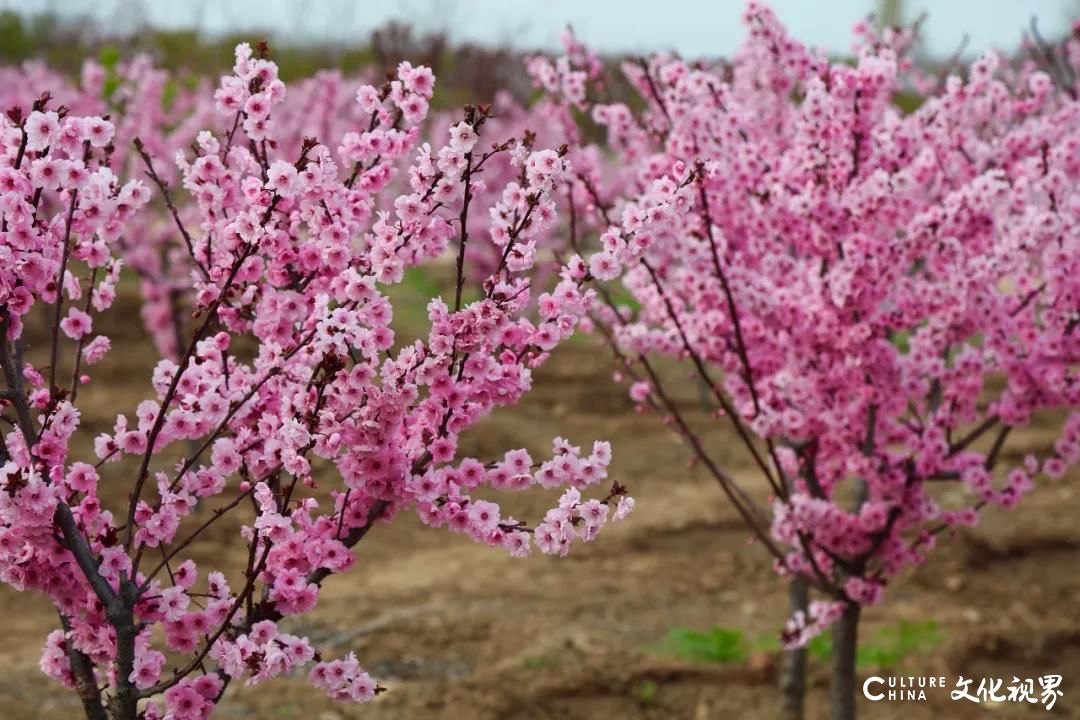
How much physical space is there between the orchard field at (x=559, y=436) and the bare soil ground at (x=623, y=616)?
0.09 ft

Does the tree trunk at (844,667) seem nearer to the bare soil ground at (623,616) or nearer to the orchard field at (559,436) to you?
the orchard field at (559,436)

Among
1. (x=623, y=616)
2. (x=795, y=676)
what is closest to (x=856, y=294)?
(x=795, y=676)

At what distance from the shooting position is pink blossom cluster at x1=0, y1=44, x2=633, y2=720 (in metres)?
2.44

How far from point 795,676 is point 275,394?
11.0ft

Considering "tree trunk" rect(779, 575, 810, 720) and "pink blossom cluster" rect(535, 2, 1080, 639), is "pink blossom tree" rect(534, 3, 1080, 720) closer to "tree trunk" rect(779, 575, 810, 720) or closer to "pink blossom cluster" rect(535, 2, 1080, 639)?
"pink blossom cluster" rect(535, 2, 1080, 639)

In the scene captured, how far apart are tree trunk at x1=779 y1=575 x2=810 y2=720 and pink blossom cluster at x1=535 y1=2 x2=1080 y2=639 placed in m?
0.54

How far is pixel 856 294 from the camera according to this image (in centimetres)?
404

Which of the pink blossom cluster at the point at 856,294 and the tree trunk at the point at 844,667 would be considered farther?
the tree trunk at the point at 844,667

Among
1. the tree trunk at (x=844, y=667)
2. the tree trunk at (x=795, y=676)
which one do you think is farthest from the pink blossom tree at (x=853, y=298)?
the tree trunk at (x=795, y=676)

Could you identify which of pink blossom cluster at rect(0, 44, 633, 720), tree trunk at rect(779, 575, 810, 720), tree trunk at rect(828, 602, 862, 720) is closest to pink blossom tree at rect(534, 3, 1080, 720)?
tree trunk at rect(828, 602, 862, 720)

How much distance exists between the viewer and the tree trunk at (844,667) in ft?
14.6

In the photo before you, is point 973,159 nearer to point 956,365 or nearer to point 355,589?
point 956,365

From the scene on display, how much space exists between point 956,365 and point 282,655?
2.90m

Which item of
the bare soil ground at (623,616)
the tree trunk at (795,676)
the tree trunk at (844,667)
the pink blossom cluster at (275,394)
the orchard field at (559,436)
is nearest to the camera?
the pink blossom cluster at (275,394)
